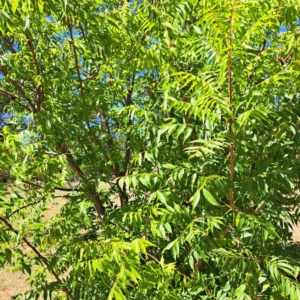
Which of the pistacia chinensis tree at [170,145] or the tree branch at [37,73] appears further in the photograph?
the tree branch at [37,73]

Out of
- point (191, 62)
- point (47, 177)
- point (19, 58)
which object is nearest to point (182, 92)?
point (191, 62)

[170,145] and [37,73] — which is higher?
[37,73]

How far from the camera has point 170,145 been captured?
224 centimetres

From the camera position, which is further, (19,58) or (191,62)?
(19,58)

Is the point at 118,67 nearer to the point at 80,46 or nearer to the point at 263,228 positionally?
the point at 80,46

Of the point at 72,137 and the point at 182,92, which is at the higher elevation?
the point at 182,92

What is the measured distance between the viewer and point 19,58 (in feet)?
8.26

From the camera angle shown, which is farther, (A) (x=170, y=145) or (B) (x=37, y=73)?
(B) (x=37, y=73)

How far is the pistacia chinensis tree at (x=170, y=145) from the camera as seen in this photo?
5.21 ft

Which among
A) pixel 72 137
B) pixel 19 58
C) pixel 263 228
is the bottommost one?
pixel 263 228

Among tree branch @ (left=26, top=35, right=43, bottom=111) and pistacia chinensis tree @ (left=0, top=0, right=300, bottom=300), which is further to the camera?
tree branch @ (left=26, top=35, right=43, bottom=111)

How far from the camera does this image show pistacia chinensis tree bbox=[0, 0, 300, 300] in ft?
5.21

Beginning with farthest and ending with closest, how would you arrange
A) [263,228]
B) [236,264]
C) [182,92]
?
[182,92] → [236,264] → [263,228]

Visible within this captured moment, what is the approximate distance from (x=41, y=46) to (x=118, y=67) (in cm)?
71
